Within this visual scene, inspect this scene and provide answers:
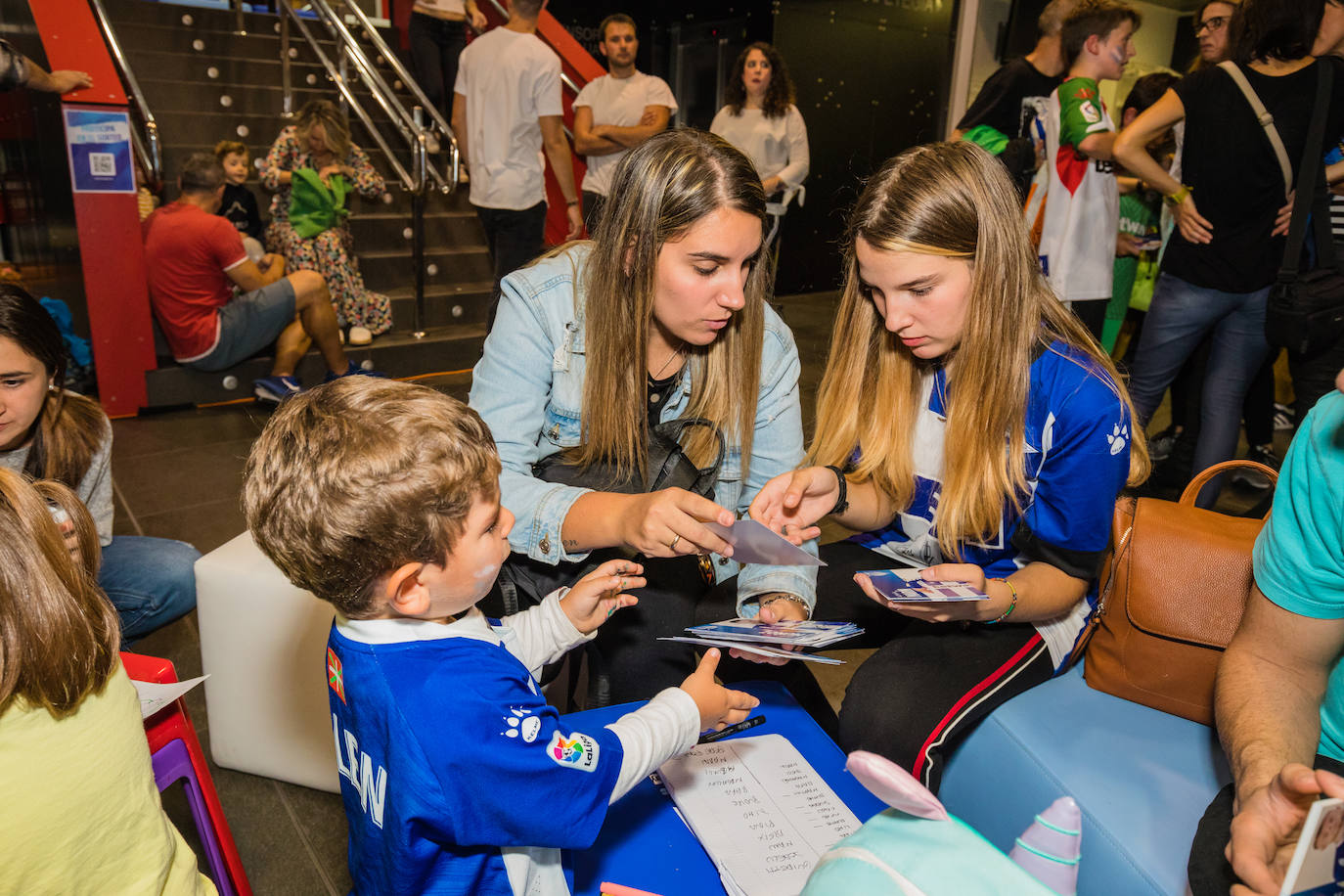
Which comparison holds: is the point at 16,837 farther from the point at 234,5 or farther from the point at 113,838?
the point at 234,5

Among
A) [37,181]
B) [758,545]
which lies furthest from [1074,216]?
[37,181]

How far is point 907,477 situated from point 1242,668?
0.71 m

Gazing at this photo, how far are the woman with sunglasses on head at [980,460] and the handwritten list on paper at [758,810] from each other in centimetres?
21

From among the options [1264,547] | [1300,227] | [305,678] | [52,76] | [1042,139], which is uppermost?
[52,76]

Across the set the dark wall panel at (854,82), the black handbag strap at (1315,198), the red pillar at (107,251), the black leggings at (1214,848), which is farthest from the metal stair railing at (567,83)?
the black leggings at (1214,848)

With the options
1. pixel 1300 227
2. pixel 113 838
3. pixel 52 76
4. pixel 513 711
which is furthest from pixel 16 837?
pixel 52 76

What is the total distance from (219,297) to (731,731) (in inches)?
151

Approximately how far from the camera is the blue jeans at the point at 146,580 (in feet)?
7.68

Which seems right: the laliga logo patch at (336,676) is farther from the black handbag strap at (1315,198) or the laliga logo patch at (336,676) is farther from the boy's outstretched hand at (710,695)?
the black handbag strap at (1315,198)

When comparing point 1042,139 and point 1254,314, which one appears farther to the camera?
point 1042,139

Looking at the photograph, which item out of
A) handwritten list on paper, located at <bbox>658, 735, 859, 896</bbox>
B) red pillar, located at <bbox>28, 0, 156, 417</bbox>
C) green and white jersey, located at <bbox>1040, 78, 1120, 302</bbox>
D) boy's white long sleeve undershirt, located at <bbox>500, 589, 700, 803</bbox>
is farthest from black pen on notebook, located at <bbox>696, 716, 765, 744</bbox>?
red pillar, located at <bbox>28, 0, 156, 417</bbox>

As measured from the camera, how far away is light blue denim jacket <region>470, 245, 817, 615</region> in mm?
1676

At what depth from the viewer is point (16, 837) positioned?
1.05 meters

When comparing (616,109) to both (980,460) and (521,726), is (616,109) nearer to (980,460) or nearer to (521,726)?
(980,460)
